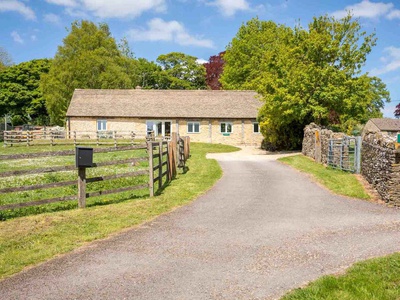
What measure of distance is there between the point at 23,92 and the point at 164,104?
38.5m

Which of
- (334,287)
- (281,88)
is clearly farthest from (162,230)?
(281,88)

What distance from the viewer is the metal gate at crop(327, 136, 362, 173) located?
17.1m

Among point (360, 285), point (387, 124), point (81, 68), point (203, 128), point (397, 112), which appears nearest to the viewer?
point (360, 285)

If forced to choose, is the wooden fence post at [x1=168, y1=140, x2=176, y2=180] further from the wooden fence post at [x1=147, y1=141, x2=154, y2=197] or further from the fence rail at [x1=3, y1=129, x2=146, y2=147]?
the fence rail at [x1=3, y1=129, x2=146, y2=147]

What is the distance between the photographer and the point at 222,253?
718 centimetres

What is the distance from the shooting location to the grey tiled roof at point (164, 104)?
146 ft

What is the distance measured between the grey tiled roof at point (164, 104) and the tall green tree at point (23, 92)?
2829cm

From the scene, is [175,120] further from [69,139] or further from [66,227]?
[66,227]

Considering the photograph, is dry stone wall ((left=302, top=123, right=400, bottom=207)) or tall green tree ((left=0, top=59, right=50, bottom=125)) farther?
tall green tree ((left=0, top=59, right=50, bottom=125))

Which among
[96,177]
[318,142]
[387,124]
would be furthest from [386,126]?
[96,177]

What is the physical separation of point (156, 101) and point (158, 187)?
33.7 m

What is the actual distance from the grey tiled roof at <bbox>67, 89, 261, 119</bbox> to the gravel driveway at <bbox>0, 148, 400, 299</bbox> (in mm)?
33353

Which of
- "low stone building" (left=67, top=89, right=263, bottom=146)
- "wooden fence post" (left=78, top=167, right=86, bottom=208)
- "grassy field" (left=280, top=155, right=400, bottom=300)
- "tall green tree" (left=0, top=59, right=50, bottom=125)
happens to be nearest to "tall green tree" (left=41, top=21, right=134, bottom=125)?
"low stone building" (left=67, top=89, right=263, bottom=146)

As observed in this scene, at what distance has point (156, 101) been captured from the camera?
46.3 metres
